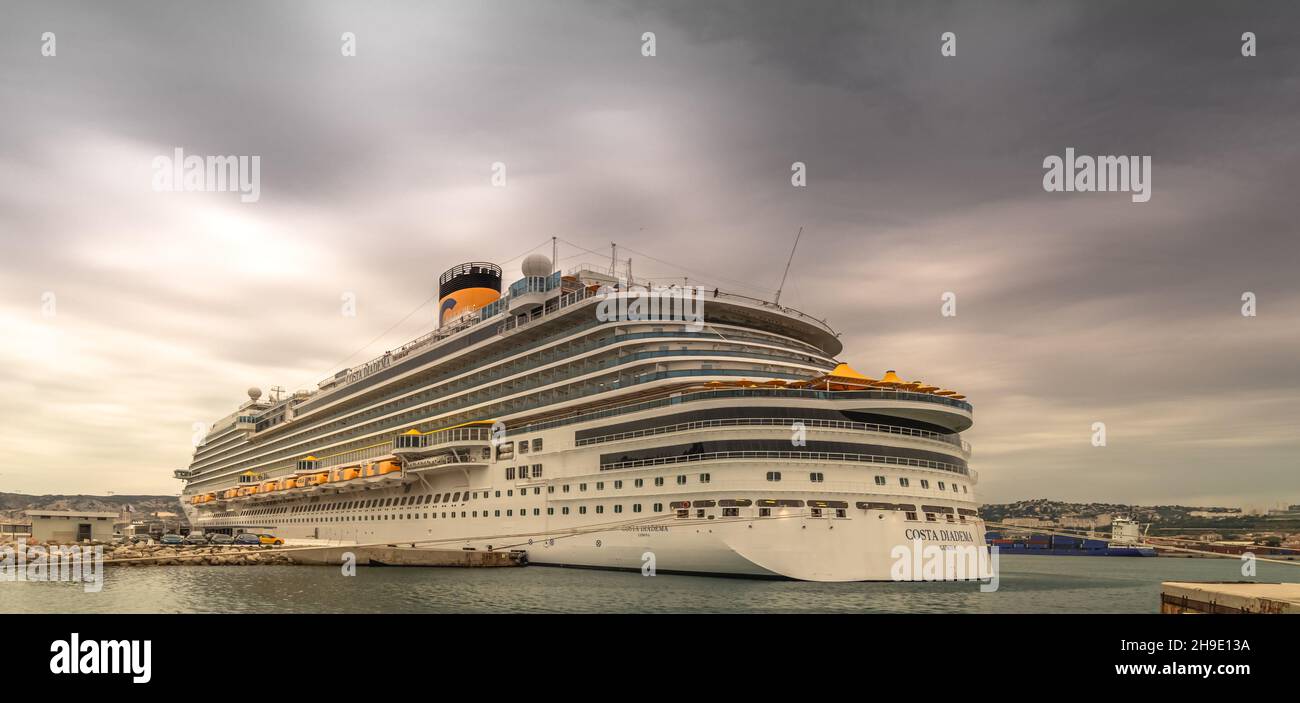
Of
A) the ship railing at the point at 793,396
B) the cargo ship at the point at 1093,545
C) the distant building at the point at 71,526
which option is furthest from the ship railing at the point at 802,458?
the cargo ship at the point at 1093,545

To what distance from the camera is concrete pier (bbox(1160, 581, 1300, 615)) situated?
16.7 m

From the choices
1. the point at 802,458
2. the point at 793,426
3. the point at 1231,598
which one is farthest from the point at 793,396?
A: the point at 1231,598

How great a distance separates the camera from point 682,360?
4203cm

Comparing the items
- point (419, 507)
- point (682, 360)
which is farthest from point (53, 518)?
point (682, 360)

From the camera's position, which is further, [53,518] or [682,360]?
[53,518]

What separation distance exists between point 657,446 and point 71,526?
55684 millimetres

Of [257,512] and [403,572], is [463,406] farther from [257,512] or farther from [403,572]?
[257,512]

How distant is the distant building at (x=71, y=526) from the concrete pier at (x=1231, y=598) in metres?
74.3

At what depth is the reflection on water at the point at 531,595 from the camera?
27625 millimetres

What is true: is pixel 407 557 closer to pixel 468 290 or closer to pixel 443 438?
pixel 443 438
